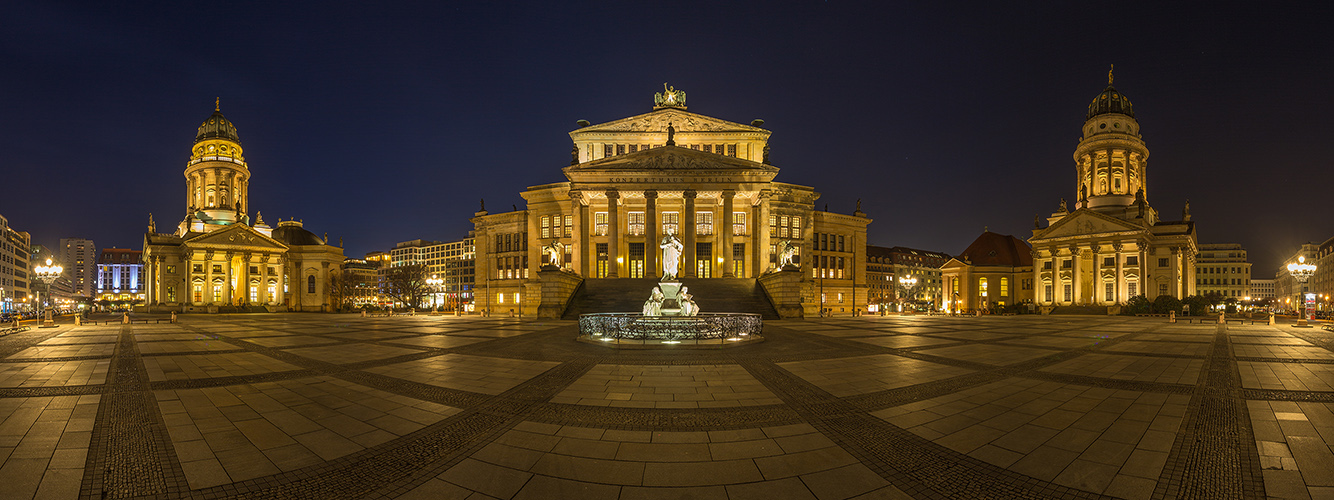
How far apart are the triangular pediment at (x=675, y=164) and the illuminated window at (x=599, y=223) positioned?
7526mm

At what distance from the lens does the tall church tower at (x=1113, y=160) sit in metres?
63.9

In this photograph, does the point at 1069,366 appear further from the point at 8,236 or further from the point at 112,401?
the point at 8,236

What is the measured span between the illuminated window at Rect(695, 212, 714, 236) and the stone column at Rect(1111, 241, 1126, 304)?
148ft

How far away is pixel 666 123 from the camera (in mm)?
55156

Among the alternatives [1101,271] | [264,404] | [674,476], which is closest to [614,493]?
[674,476]

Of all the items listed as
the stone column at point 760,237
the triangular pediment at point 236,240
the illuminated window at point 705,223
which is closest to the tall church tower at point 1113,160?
the stone column at point 760,237

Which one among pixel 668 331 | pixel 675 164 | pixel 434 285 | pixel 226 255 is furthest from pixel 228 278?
pixel 668 331

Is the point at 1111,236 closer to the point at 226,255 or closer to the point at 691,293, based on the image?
the point at 691,293

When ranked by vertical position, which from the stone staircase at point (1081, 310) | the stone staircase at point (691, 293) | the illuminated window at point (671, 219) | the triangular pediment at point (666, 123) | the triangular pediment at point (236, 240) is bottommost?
the stone staircase at point (1081, 310)

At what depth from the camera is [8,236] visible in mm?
83875

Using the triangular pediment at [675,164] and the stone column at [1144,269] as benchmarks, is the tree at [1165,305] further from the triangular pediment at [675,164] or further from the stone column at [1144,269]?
the triangular pediment at [675,164]

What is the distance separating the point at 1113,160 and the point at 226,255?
360 ft

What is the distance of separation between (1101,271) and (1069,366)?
198 feet

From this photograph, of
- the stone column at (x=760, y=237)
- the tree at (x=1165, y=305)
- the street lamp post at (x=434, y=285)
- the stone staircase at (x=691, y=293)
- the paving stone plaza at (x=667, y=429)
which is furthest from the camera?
the street lamp post at (x=434, y=285)
